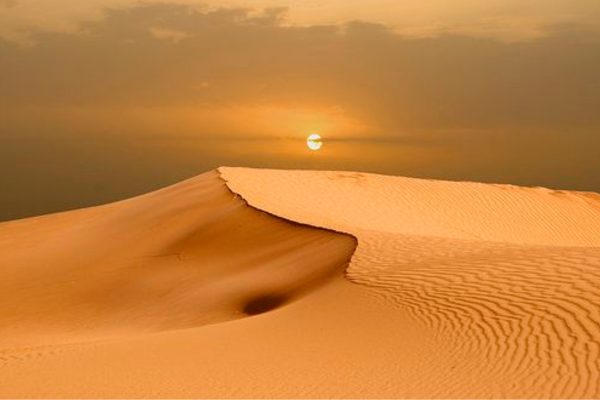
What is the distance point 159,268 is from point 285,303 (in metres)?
6.63

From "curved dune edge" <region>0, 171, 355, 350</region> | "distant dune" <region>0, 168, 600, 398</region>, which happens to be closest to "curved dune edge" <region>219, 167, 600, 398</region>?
"distant dune" <region>0, 168, 600, 398</region>

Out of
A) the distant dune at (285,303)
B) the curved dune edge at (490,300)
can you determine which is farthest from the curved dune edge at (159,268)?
the curved dune edge at (490,300)

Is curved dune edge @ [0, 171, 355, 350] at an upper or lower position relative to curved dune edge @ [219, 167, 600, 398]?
upper

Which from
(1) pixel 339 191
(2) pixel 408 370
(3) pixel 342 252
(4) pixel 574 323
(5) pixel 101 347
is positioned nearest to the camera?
(2) pixel 408 370

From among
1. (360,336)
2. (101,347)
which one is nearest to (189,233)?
(101,347)

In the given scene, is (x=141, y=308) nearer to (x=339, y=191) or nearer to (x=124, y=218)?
(x=124, y=218)

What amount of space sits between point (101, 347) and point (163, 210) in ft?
45.6

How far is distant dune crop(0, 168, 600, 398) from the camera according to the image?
7430mm

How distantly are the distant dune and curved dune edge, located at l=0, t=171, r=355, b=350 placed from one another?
64 millimetres

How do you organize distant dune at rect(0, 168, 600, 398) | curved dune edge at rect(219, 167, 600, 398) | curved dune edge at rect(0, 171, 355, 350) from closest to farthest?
curved dune edge at rect(219, 167, 600, 398), distant dune at rect(0, 168, 600, 398), curved dune edge at rect(0, 171, 355, 350)

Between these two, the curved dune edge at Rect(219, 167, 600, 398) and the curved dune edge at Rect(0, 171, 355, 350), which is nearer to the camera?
the curved dune edge at Rect(219, 167, 600, 398)

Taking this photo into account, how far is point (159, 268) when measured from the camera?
1791 centimetres

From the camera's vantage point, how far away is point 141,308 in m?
14.9

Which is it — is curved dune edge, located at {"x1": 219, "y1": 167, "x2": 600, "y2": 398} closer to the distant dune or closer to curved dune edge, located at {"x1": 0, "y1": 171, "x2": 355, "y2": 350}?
the distant dune
